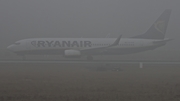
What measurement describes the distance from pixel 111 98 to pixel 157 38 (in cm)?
3021

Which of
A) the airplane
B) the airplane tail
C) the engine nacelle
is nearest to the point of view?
the engine nacelle

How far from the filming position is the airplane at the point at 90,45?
36344mm

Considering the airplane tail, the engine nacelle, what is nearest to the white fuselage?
the airplane tail

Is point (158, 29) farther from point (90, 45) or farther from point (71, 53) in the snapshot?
point (71, 53)

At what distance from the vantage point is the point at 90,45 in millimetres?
37406

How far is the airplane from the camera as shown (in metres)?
36.3

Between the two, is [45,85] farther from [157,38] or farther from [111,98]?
[157,38]

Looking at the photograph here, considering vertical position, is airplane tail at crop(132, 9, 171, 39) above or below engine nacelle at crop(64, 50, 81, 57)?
above

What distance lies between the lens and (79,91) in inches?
461

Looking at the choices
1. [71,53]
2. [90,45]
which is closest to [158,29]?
[90,45]

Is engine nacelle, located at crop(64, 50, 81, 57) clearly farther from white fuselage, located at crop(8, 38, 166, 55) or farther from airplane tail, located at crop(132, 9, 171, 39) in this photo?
airplane tail, located at crop(132, 9, 171, 39)

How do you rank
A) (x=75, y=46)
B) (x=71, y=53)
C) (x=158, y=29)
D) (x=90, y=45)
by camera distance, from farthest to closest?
(x=158, y=29) < (x=90, y=45) < (x=75, y=46) < (x=71, y=53)

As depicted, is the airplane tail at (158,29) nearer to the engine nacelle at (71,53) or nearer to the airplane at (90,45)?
the airplane at (90,45)

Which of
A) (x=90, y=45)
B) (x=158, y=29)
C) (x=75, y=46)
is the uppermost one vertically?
(x=158, y=29)
